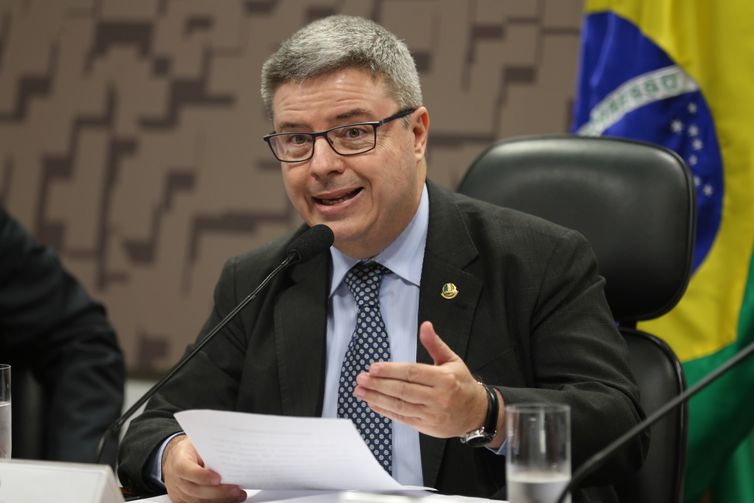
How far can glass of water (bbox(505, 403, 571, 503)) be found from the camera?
3.74ft

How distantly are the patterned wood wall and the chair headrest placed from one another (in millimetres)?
1206

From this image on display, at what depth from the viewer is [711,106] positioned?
262 cm

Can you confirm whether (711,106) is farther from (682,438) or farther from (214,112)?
(214,112)

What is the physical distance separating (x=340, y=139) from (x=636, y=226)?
0.61 meters

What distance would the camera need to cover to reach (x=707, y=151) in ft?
8.61

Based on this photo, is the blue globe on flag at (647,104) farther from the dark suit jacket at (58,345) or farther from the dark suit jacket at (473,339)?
the dark suit jacket at (58,345)

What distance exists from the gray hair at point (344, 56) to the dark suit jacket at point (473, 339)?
258 mm

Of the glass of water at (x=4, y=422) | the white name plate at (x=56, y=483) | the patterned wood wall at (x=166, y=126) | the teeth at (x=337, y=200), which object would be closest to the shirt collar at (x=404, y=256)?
the teeth at (x=337, y=200)

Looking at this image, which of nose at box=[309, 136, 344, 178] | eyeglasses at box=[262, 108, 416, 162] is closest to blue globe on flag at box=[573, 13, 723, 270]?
eyeglasses at box=[262, 108, 416, 162]

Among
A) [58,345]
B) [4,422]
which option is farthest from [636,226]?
[58,345]

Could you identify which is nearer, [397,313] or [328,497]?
[328,497]

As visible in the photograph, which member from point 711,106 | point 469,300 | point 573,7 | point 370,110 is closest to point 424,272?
point 469,300

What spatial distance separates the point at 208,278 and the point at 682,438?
2120 millimetres

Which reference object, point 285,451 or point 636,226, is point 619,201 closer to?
point 636,226
